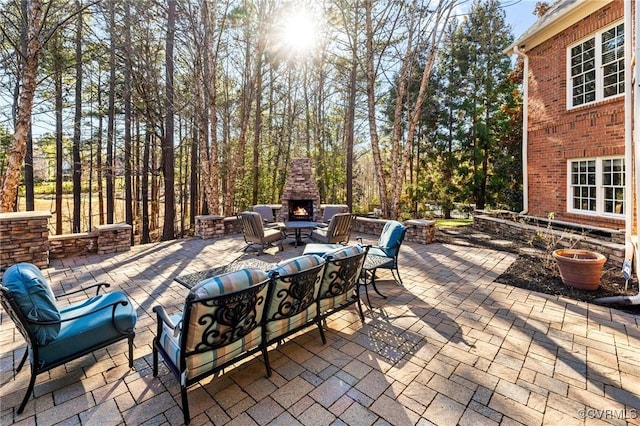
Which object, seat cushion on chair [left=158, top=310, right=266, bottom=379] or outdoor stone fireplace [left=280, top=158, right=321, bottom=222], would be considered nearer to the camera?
seat cushion on chair [left=158, top=310, right=266, bottom=379]

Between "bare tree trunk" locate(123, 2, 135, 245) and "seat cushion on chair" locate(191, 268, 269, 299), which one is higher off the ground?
"bare tree trunk" locate(123, 2, 135, 245)

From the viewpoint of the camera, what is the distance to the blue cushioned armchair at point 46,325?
201cm

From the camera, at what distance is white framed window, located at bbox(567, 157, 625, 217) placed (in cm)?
669

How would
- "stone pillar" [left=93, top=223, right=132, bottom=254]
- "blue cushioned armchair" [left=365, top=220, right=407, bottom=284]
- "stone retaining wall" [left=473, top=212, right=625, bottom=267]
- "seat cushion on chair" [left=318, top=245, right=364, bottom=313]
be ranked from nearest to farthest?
"seat cushion on chair" [left=318, top=245, right=364, bottom=313]
"blue cushioned armchair" [left=365, top=220, right=407, bottom=284]
"stone retaining wall" [left=473, top=212, right=625, bottom=267]
"stone pillar" [left=93, top=223, right=132, bottom=254]

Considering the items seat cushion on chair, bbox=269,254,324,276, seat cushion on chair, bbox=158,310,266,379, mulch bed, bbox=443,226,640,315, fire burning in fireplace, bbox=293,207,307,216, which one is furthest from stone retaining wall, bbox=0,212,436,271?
seat cushion on chair, bbox=269,254,324,276

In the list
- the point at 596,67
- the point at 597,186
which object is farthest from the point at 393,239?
the point at 596,67

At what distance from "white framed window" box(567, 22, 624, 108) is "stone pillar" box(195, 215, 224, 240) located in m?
10.4

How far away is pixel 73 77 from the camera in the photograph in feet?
37.0

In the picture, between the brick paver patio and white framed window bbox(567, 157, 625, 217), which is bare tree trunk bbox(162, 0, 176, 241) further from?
white framed window bbox(567, 157, 625, 217)

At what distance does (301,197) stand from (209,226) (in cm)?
304

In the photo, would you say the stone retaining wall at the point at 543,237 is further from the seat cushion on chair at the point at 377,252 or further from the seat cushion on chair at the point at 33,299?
the seat cushion on chair at the point at 33,299

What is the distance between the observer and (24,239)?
16.9 feet

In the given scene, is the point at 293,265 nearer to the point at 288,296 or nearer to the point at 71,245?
the point at 288,296

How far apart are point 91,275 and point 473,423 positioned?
5.84 m
